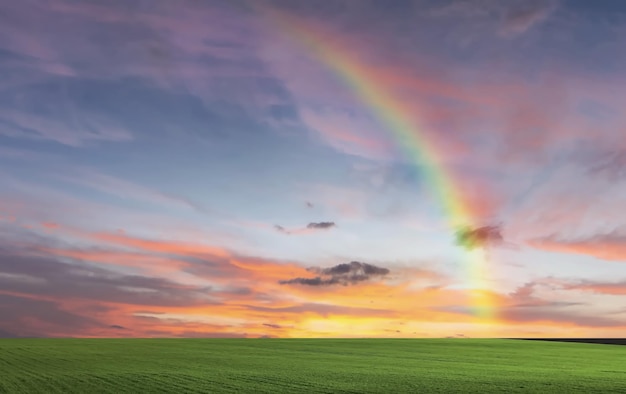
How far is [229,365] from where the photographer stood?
4825 centimetres

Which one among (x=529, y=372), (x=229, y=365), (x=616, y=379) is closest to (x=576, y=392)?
(x=616, y=379)

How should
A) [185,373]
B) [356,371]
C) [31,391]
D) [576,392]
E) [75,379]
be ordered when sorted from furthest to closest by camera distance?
[356,371] → [185,373] → [75,379] → [576,392] → [31,391]

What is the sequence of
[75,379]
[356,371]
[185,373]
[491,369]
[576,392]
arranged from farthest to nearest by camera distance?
[491,369] → [356,371] → [185,373] → [75,379] → [576,392]

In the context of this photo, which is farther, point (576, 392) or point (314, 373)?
point (314, 373)

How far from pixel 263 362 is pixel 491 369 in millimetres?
18122

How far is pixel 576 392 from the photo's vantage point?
3222 cm

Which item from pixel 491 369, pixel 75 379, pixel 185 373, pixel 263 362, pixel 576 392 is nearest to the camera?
pixel 576 392

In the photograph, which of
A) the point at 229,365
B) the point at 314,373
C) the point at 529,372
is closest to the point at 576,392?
the point at 529,372

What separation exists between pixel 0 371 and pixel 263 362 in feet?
64.6

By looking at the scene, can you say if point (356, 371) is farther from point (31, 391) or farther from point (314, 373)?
point (31, 391)

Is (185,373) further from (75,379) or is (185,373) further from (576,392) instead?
(576,392)

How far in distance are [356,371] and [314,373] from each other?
3718mm

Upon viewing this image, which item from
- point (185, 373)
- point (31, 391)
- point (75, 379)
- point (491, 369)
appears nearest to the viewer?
point (31, 391)

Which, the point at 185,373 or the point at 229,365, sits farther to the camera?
the point at 229,365
